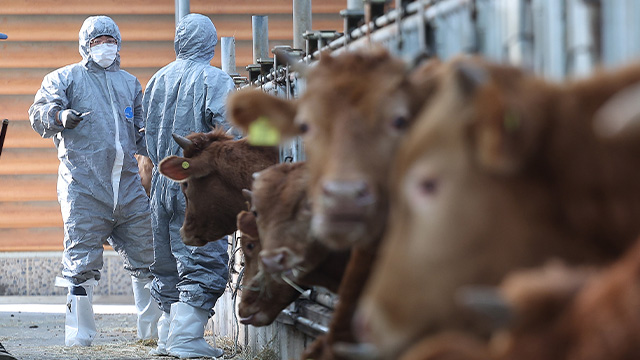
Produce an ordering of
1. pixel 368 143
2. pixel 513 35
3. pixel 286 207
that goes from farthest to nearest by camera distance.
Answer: pixel 286 207 < pixel 513 35 < pixel 368 143

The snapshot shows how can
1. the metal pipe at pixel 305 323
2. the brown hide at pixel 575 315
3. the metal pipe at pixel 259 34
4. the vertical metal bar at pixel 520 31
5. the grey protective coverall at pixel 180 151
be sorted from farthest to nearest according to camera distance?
the metal pipe at pixel 259 34, the grey protective coverall at pixel 180 151, the metal pipe at pixel 305 323, the vertical metal bar at pixel 520 31, the brown hide at pixel 575 315

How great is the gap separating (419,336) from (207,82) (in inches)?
211

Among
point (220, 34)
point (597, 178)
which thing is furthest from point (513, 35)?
point (220, 34)

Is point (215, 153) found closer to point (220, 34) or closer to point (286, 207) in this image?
point (286, 207)

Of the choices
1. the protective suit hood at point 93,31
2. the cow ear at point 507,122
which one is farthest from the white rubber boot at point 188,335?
the cow ear at point 507,122

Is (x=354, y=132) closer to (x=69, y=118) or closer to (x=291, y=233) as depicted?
(x=291, y=233)

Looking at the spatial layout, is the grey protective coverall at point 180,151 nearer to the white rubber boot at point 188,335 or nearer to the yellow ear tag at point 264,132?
the white rubber boot at point 188,335

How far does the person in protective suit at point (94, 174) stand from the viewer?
8891 millimetres

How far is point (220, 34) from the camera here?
12305 millimetres

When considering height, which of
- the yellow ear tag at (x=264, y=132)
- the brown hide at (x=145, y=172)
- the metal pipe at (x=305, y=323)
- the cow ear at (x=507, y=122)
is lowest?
the metal pipe at (x=305, y=323)

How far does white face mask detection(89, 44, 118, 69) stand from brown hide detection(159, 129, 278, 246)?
129 inches

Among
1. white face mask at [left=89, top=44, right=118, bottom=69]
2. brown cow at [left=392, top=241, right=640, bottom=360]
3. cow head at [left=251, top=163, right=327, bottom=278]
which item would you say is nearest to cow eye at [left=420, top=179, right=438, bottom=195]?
brown cow at [left=392, top=241, right=640, bottom=360]

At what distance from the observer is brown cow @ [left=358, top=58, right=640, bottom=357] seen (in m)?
2.10

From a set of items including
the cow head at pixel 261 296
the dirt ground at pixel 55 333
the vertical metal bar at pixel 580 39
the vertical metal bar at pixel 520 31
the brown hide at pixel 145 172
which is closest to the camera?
the vertical metal bar at pixel 580 39
